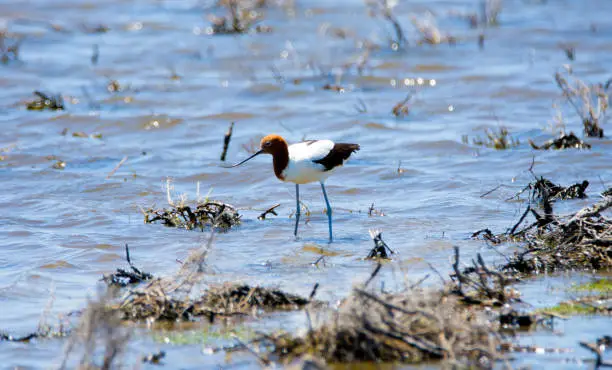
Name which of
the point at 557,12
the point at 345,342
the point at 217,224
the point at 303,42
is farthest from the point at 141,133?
the point at 557,12

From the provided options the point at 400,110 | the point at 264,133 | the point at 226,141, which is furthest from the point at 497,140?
the point at 226,141

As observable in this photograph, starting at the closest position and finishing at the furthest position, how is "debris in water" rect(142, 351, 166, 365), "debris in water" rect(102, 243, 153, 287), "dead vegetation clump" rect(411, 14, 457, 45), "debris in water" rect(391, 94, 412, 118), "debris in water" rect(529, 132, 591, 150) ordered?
"debris in water" rect(142, 351, 166, 365), "debris in water" rect(102, 243, 153, 287), "debris in water" rect(529, 132, 591, 150), "debris in water" rect(391, 94, 412, 118), "dead vegetation clump" rect(411, 14, 457, 45)

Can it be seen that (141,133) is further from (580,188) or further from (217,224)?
(580,188)

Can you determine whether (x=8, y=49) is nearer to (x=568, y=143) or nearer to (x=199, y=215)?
(x=199, y=215)

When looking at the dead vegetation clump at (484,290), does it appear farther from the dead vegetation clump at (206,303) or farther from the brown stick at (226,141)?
the brown stick at (226,141)

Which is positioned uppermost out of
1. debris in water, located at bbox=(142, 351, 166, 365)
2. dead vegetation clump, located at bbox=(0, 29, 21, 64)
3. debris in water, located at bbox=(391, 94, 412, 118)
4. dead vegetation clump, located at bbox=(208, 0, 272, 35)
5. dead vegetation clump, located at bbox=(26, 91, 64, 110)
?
dead vegetation clump, located at bbox=(208, 0, 272, 35)

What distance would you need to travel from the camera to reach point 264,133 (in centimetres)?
1225

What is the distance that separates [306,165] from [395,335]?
3.59 metres

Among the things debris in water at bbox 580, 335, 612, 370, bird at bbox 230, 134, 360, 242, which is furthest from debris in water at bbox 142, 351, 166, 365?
bird at bbox 230, 134, 360, 242

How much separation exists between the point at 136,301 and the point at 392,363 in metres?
1.79

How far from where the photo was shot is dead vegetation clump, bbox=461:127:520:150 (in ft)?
36.8

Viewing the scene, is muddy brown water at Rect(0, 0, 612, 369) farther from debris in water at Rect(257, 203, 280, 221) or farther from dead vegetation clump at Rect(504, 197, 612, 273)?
dead vegetation clump at Rect(504, 197, 612, 273)

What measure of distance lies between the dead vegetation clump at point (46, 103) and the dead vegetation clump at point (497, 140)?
5.78 metres

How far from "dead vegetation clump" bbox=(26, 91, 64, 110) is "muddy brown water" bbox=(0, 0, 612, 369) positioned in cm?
16
